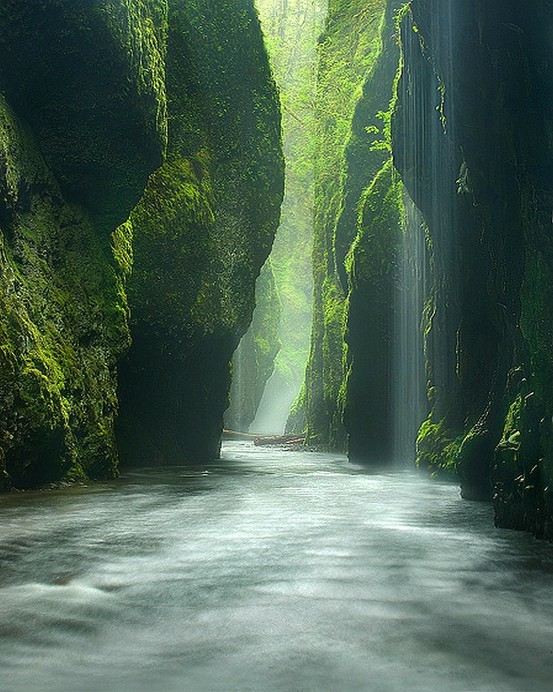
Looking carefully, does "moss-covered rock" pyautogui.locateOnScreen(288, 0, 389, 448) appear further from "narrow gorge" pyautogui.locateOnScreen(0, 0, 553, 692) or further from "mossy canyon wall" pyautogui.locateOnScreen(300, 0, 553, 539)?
"narrow gorge" pyautogui.locateOnScreen(0, 0, 553, 692)

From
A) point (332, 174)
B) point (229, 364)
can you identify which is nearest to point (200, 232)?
point (229, 364)

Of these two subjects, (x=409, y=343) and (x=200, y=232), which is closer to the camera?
(x=200, y=232)

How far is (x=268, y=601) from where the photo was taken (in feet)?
12.4

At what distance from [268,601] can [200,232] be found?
11.5m

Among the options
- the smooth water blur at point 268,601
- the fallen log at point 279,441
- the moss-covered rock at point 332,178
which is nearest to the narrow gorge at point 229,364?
the smooth water blur at point 268,601

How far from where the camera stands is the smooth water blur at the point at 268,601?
2740 millimetres

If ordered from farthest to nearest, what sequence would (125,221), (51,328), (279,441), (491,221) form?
(279,441) → (125,221) → (51,328) → (491,221)

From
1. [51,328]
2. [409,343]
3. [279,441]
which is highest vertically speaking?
[409,343]

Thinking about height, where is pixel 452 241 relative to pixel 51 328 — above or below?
above

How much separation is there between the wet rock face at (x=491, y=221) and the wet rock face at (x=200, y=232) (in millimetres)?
4033

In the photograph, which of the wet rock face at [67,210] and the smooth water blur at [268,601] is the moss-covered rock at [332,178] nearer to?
the wet rock face at [67,210]

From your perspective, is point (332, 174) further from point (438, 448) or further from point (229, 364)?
point (438, 448)

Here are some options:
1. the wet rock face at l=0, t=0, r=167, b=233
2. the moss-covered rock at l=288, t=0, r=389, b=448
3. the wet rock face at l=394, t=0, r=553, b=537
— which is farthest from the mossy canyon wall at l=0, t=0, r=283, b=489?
the moss-covered rock at l=288, t=0, r=389, b=448

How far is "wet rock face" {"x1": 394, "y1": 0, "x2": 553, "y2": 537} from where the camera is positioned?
602cm
